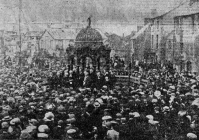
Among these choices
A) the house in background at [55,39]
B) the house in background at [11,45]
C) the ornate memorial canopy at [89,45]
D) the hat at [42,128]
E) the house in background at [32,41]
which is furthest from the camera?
the house in background at [55,39]

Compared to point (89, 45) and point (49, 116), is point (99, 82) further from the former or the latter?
point (49, 116)

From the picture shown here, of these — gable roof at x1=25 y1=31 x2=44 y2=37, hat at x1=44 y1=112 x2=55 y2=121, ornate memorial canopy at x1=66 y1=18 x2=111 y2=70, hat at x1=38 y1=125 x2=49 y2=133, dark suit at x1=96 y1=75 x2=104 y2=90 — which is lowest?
hat at x1=38 y1=125 x2=49 y2=133

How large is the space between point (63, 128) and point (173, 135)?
594 centimetres

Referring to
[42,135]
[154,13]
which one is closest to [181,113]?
[42,135]

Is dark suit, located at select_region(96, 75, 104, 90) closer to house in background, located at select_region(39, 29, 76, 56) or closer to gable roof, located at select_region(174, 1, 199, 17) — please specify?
gable roof, located at select_region(174, 1, 199, 17)

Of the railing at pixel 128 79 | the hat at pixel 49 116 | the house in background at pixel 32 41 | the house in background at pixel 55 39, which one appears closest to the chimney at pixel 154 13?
the house in background at pixel 55 39

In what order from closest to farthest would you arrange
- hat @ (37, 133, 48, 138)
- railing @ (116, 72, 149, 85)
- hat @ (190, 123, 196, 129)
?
1. hat @ (37, 133, 48, 138)
2. hat @ (190, 123, 196, 129)
3. railing @ (116, 72, 149, 85)

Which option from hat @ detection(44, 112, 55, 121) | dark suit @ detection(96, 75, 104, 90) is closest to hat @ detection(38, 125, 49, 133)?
hat @ detection(44, 112, 55, 121)

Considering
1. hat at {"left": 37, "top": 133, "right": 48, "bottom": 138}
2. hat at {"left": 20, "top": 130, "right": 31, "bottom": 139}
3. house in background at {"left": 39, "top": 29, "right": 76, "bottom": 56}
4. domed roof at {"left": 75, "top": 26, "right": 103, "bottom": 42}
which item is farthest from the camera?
house in background at {"left": 39, "top": 29, "right": 76, "bottom": 56}

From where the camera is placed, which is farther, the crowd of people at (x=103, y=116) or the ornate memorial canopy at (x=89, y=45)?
the ornate memorial canopy at (x=89, y=45)

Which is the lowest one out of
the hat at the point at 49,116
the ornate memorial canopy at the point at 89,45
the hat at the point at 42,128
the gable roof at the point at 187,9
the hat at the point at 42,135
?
the hat at the point at 42,135

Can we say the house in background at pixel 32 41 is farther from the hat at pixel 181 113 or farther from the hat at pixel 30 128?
the hat at pixel 30 128

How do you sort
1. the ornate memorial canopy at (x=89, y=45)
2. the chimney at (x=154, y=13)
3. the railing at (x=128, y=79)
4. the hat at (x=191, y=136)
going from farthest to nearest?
the chimney at (x=154, y=13) → the railing at (x=128, y=79) → the ornate memorial canopy at (x=89, y=45) → the hat at (x=191, y=136)

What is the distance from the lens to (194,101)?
21.7m
